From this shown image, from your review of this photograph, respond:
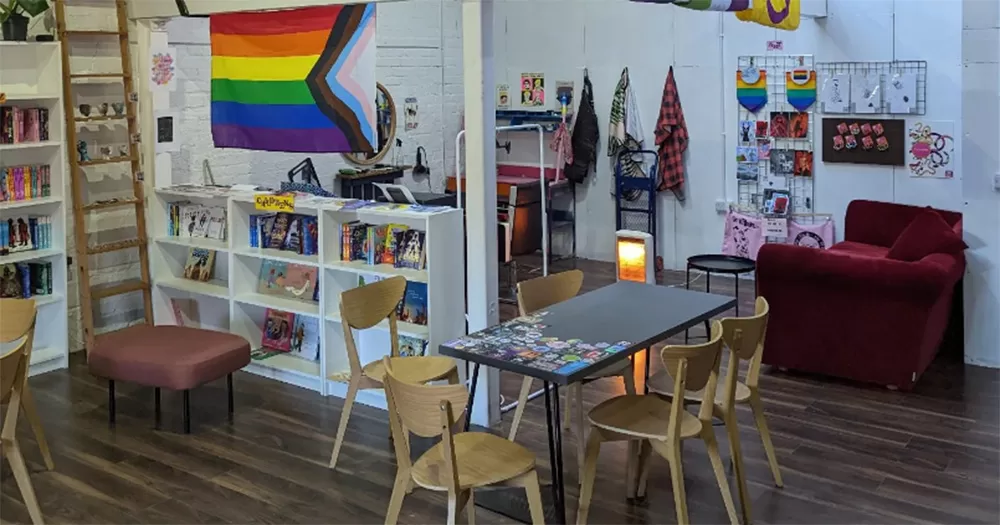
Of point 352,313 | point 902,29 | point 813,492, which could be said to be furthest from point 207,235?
point 902,29

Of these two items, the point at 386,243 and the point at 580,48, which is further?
the point at 580,48

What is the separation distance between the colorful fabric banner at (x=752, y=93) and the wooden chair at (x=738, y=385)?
4.70m

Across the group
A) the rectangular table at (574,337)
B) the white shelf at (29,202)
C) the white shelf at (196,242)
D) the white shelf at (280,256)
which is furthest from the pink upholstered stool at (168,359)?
the rectangular table at (574,337)

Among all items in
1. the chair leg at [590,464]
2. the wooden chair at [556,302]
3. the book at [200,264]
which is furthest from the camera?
the book at [200,264]

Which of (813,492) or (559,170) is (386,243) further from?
(559,170)

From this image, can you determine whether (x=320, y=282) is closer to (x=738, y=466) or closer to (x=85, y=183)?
(x=85, y=183)

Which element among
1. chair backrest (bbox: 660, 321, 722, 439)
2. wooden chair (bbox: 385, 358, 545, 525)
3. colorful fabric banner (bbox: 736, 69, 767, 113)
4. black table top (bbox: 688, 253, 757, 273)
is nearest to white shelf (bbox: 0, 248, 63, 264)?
wooden chair (bbox: 385, 358, 545, 525)

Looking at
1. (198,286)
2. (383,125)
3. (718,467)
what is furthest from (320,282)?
(383,125)

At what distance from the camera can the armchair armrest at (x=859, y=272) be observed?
5.45 meters

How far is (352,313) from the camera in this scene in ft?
15.2

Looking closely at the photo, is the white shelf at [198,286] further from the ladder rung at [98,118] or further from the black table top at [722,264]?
the black table top at [722,264]

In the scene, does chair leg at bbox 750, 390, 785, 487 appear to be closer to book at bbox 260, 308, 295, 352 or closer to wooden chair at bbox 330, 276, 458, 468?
wooden chair at bbox 330, 276, 458, 468

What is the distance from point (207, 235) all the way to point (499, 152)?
4276 mm

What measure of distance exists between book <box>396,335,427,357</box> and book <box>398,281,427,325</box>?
97 mm
